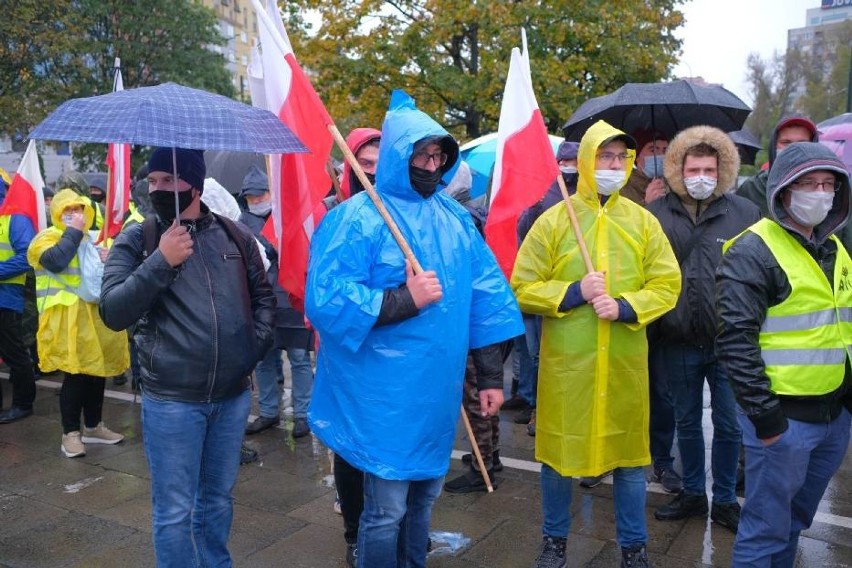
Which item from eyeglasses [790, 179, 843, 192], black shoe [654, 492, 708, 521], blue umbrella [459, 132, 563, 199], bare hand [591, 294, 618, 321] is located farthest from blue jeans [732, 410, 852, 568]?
blue umbrella [459, 132, 563, 199]

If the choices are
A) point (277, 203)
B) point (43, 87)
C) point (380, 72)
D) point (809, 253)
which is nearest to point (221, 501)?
point (277, 203)

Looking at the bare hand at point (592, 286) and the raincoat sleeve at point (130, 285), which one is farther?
the bare hand at point (592, 286)

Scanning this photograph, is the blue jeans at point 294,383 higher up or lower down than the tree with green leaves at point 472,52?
lower down

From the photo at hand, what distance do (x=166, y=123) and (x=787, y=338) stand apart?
2.37 metres

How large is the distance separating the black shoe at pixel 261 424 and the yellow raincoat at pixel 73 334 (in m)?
1.08

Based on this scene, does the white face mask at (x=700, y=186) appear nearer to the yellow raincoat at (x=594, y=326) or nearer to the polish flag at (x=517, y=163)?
the yellow raincoat at (x=594, y=326)

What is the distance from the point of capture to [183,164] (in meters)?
2.97

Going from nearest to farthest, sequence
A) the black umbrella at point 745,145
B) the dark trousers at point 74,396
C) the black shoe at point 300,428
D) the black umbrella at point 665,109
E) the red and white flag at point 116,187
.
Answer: the black umbrella at point 665,109 < the dark trousers at point 74,396 < the red and white flag at point 116,187 < the black shoe at point 300,428 < the black umbrella at point 745,145

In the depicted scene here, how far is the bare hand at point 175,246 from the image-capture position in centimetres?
275

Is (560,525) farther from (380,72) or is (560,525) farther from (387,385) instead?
(380,72)

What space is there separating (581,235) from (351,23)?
14001 millimetres

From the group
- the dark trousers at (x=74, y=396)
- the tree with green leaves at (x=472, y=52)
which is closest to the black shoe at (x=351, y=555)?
the dark trousers at (x=74, y=396)

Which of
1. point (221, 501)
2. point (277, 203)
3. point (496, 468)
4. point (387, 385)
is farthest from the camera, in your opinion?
point (496, 468)

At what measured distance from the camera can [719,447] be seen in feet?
13.3
